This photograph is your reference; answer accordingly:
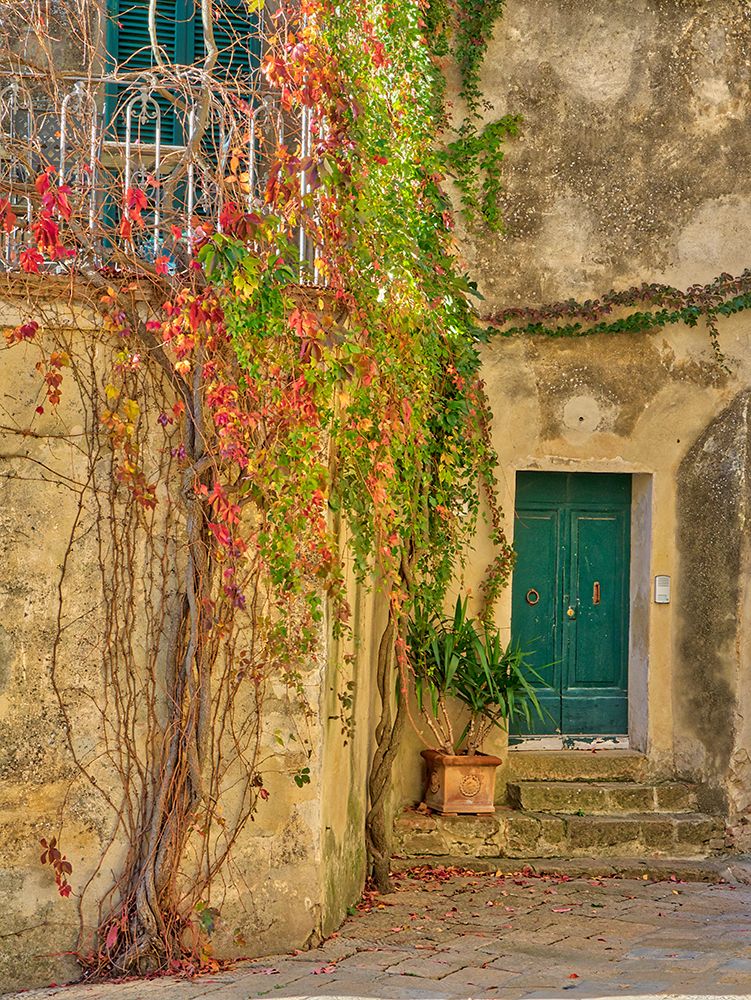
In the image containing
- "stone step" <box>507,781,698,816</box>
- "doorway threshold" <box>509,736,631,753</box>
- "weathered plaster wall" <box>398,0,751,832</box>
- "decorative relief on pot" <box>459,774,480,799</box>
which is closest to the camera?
"decorative relief on pot" <box>459,774,480,799</box>

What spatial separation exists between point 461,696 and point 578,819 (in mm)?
1093

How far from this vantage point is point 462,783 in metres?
8.09

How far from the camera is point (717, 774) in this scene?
28.3ft

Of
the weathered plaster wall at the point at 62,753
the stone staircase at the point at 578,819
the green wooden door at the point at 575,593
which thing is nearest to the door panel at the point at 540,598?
the green wooden door at the point at 575,593

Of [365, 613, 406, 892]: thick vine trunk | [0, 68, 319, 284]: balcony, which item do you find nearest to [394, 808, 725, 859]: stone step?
[365, 613, 406, 892]: thick vine trunk

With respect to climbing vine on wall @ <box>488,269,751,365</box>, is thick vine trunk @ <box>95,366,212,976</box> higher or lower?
lower

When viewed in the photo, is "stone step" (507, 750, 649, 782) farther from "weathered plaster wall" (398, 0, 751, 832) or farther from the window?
the window

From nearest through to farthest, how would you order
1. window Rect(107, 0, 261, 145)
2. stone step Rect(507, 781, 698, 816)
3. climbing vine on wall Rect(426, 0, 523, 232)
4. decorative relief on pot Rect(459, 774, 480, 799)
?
window Rect(107, 0, 261, 145) → decorative relief on pot Rect(459, 774, 480, 799) → stone step Rect(507, 781, 698, 816) → climbing vine on wall Rect(426, 0, 523, 232)

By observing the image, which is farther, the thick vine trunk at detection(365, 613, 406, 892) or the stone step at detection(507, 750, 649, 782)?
the stone step at detection(507, 750, 649, 782)

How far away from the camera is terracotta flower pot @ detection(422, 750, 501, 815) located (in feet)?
26.4

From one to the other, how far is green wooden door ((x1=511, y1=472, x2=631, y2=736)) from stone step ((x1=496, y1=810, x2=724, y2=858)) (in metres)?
0.86

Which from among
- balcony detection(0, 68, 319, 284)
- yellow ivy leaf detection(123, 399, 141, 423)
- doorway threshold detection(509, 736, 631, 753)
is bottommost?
doorway threshold detection(509, 736, 631, 753)

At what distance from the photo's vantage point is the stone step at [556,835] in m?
7.92

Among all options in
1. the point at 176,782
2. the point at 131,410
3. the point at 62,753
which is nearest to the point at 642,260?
the point at 131,410
